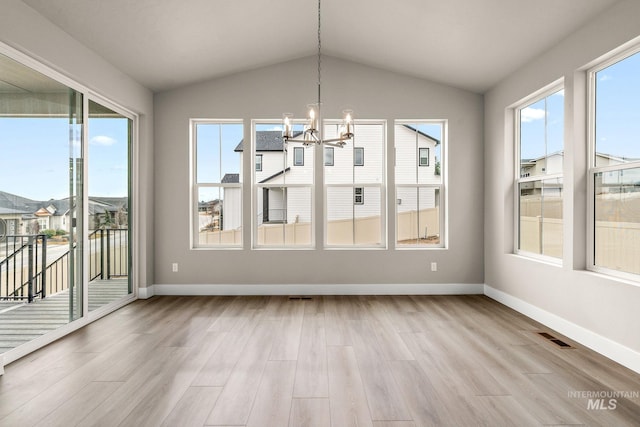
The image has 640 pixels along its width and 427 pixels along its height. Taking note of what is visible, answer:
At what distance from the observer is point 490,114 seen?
4902 mm

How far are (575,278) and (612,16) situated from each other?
225cm

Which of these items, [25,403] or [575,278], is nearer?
[25,403]

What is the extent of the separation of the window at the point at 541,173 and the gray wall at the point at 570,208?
0.45 feet

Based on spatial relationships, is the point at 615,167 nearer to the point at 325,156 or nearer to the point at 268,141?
the point at 325,156

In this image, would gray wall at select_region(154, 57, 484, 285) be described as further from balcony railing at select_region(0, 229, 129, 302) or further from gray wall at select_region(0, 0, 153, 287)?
balcony railing at select_region(0, 229, 129, 302)

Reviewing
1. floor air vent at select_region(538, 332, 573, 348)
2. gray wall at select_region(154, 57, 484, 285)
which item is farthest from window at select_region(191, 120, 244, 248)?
floor air vent at select_region(538, 332, 573, 348)

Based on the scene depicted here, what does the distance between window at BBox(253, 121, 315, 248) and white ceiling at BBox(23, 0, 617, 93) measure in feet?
3.83

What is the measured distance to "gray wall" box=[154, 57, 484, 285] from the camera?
16.5 feet

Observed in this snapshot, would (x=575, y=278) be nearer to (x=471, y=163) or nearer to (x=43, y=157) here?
(x=471, y=163)

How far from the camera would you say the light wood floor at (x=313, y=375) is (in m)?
2.11

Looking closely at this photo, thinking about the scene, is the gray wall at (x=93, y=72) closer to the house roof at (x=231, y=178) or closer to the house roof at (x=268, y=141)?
the house roof at (x=231, y=178)

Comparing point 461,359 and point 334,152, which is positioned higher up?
point 334,152

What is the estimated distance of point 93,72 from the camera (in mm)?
3703

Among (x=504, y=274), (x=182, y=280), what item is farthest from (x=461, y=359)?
(x=182, y=280)
